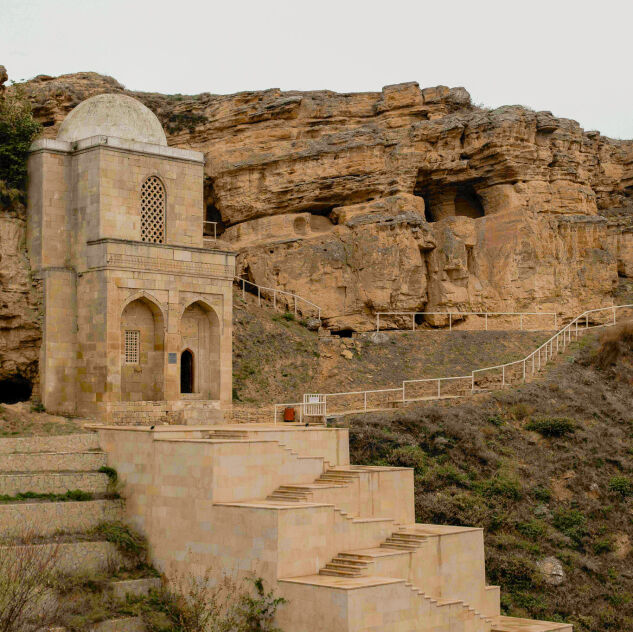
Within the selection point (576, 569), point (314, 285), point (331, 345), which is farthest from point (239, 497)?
point (314, 285)

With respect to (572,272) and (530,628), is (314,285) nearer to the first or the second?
(572,272)

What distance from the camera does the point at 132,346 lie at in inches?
1240

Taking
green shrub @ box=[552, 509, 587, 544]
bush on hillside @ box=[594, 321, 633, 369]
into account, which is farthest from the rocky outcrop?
green shrub @ box=[552, 509, 587, 544]

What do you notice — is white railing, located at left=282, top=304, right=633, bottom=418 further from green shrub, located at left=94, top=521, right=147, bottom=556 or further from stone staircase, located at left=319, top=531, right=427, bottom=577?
green shrub, located at left=94, top=521, right=147, bottom=556

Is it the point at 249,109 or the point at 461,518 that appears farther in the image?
the point at 249,109

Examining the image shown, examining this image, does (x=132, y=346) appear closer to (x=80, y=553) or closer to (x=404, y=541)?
(x=80, y=553)

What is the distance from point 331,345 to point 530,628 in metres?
16.1

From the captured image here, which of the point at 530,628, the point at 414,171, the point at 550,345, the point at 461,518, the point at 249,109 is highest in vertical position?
the point at 249,109

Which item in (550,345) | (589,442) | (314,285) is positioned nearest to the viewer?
(589,442)

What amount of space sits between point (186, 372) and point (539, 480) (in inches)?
418

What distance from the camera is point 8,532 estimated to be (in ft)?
73.7

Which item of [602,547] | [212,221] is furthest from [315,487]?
[212,221]

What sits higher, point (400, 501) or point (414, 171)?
point (414, 171)

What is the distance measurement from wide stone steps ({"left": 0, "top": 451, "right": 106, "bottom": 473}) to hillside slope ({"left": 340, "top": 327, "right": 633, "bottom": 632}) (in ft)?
25.8
